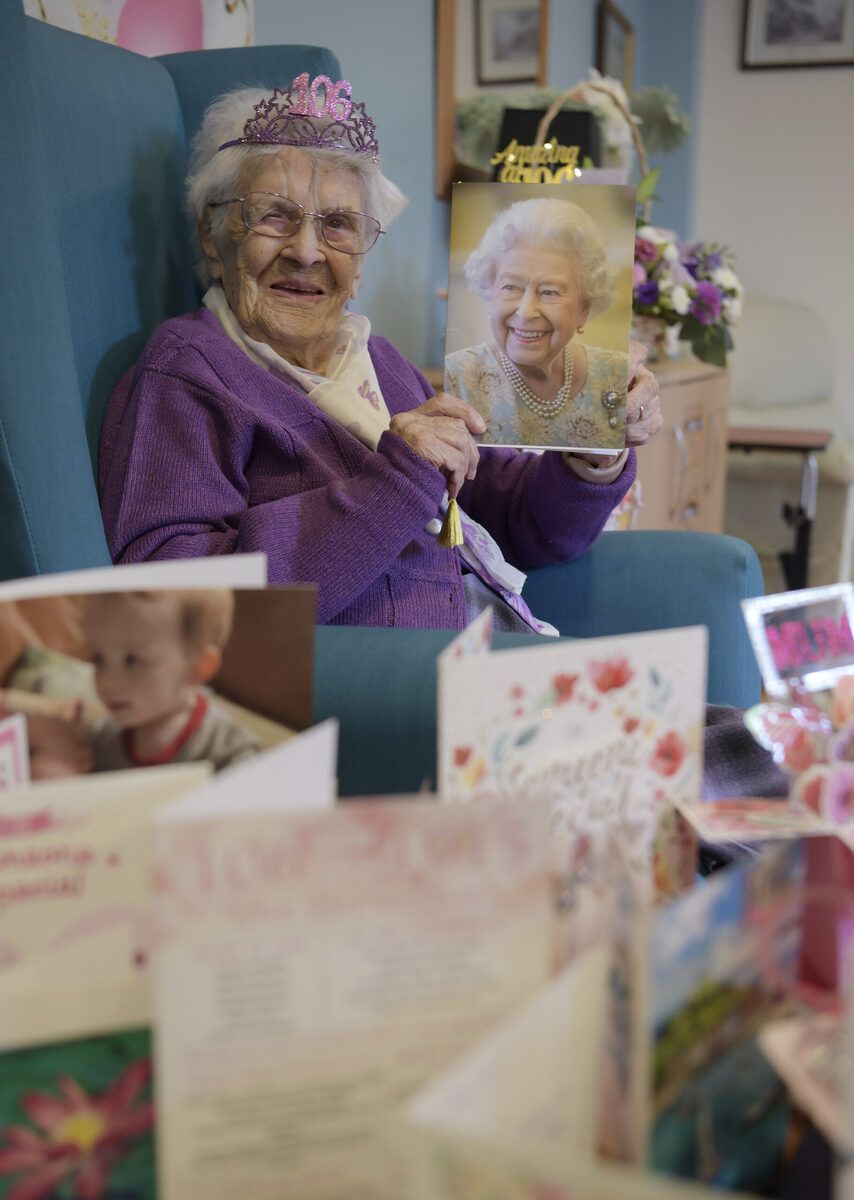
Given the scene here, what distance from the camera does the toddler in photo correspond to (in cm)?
56

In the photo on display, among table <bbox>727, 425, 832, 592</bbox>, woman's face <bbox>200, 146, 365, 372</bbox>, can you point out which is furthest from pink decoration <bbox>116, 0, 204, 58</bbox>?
table <bbox>727, 425, 832, 592</bbox>

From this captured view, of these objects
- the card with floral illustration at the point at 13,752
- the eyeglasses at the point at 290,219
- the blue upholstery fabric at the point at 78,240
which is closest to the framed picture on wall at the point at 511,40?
the blue upholstery fabric at the point at 78,240

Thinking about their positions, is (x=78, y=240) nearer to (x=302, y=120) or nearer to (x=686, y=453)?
(x=302, y=120)

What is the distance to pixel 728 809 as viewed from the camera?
588 mm

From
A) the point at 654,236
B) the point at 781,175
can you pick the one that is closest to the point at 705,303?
the point at 654,236

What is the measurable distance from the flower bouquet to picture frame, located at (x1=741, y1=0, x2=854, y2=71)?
218 cm

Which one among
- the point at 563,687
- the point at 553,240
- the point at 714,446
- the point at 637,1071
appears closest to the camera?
the point at 637,1071

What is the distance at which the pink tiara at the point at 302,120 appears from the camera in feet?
4.12

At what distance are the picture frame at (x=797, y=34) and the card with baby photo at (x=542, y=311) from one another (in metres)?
3.67

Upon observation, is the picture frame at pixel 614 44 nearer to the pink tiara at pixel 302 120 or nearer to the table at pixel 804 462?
the table at pixel 804 462

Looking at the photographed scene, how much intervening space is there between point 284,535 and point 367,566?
9 centimetres

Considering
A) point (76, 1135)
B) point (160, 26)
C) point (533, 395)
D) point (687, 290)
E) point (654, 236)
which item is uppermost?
point (160, 26)

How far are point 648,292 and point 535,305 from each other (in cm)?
131

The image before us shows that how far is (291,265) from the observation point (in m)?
1.31
